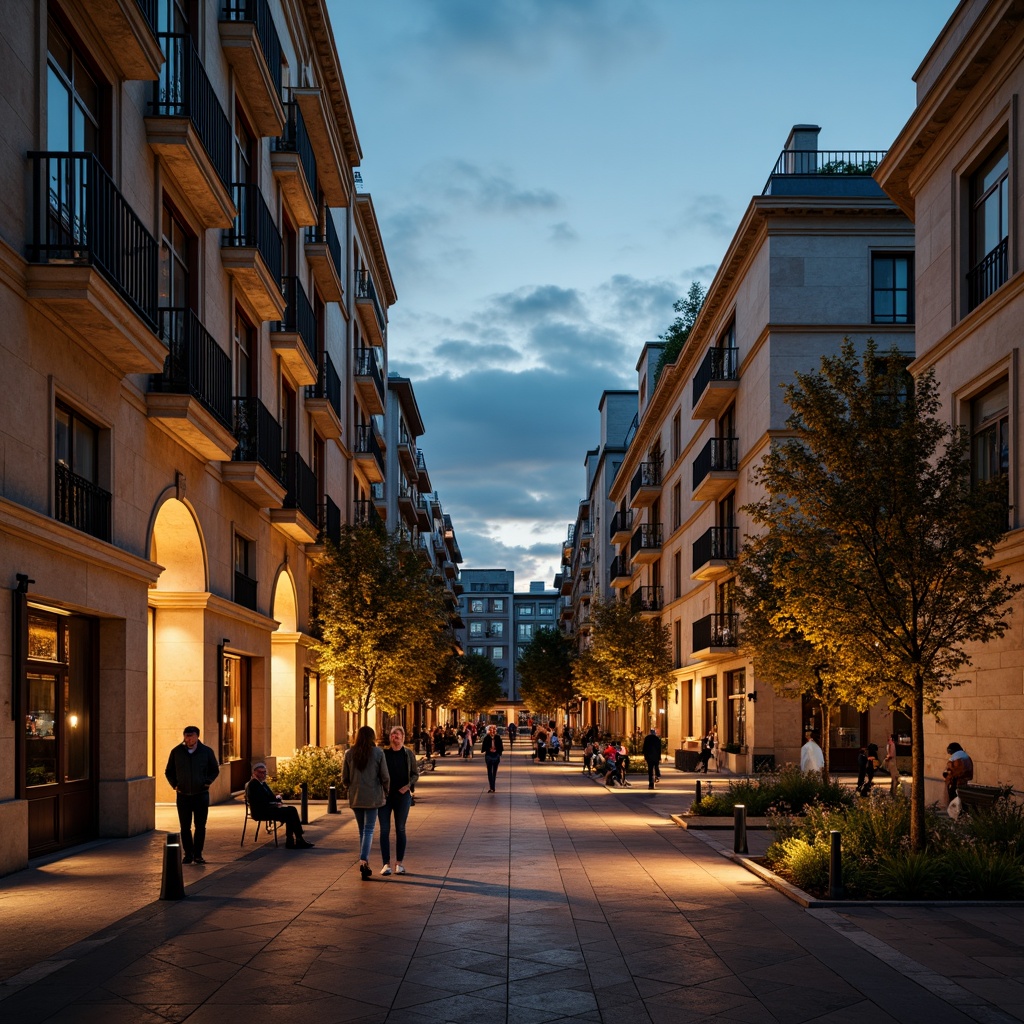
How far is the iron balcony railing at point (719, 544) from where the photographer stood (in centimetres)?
4006

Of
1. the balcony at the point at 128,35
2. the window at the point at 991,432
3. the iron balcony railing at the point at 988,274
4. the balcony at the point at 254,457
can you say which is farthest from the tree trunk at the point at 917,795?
the balcony at the point at 254,457


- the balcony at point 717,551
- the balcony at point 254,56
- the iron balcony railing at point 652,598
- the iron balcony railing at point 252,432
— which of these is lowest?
the iron balcony railing at point 652,598

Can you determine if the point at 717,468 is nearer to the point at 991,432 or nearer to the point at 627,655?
the point at 627,655

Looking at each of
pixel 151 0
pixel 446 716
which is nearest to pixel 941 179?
pixel 151 0

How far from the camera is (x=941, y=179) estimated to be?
21.7 meters

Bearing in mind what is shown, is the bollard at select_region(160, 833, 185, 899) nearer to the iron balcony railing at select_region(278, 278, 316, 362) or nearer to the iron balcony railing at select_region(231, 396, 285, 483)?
the iron balcony railing at select_region(231, 396, 285, 483)

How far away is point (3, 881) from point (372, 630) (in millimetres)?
19059

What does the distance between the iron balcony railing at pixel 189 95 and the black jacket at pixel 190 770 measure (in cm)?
972

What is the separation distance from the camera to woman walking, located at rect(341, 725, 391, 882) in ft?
48.2

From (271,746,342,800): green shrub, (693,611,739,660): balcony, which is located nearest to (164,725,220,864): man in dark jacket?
(271,746,342,800): green shrub

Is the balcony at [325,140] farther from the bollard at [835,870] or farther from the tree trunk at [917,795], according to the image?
the bollard at [835,870]

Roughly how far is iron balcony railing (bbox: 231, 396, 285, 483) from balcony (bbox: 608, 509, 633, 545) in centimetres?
4316

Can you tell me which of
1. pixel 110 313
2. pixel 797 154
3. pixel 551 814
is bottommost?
pixel 551 814

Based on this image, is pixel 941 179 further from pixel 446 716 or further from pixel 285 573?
pixel 446 716
